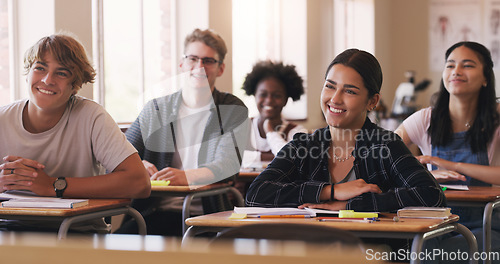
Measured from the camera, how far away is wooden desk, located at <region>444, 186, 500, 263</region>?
2.79 meters

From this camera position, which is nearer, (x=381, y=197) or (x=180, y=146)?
(x=381, y=197)

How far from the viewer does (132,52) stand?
16.0 feet

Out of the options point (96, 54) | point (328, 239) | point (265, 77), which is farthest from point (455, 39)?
point (328, 239)

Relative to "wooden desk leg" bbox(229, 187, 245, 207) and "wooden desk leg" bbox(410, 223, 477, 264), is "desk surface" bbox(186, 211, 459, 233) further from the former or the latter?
"wooden desk leg" bbox(229, 187, 245, 207)

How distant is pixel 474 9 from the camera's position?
10.3m

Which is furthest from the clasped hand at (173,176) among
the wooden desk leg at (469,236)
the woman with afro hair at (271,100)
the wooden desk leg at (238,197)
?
the wooden desk leg at (469,236)

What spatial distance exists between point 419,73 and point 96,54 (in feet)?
24.2

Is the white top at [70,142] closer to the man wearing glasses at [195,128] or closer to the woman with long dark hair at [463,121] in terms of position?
the man wearing glasses at [195,128]

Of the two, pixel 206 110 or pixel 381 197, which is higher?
pixel 206 110

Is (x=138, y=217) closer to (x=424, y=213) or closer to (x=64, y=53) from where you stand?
(x=64, y=53)

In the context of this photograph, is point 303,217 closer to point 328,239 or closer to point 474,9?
point 328,239

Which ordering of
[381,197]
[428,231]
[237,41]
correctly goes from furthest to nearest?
[237,41]
[381,197]
[428,231]

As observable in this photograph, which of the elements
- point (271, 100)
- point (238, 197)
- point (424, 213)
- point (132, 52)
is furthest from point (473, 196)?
point (132, 52)

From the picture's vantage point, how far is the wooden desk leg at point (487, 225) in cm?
279
